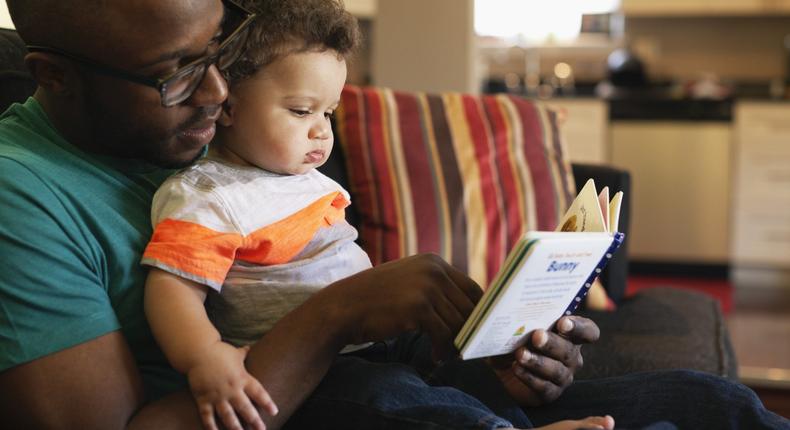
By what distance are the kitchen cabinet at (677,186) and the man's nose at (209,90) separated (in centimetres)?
428

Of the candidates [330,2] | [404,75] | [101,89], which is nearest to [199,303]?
[101,89]

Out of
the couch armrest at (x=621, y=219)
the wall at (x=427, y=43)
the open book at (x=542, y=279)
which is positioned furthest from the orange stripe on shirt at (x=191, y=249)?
the wall at (x=427, y=43)

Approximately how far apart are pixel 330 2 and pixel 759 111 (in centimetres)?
410

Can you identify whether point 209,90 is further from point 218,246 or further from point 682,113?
point 682,113

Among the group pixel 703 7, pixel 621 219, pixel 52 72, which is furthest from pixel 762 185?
pixel 52 72

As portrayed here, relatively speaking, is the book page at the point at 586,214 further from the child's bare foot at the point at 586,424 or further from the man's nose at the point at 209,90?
the man's nose at the point at 209,90

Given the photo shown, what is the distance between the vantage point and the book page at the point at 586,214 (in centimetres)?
107

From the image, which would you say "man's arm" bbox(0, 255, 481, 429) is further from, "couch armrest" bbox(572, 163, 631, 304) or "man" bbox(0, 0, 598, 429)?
"couch armrest" bbox(572, 163, 631, 304)

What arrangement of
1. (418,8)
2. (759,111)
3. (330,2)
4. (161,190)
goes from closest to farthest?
(161,190) → (330,2) → (418,8) → (759,111)

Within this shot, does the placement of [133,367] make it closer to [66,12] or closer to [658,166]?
[66,12]

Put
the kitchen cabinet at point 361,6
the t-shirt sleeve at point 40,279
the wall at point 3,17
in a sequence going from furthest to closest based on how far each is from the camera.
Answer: the kitchen cabinet at point 361,6 < the wall at point 3,17 < the t-shirt sleeve at point 40,279

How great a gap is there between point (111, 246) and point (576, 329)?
0.54 meters

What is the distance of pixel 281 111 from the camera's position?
1229 millimetres

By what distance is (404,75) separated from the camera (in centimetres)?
322
